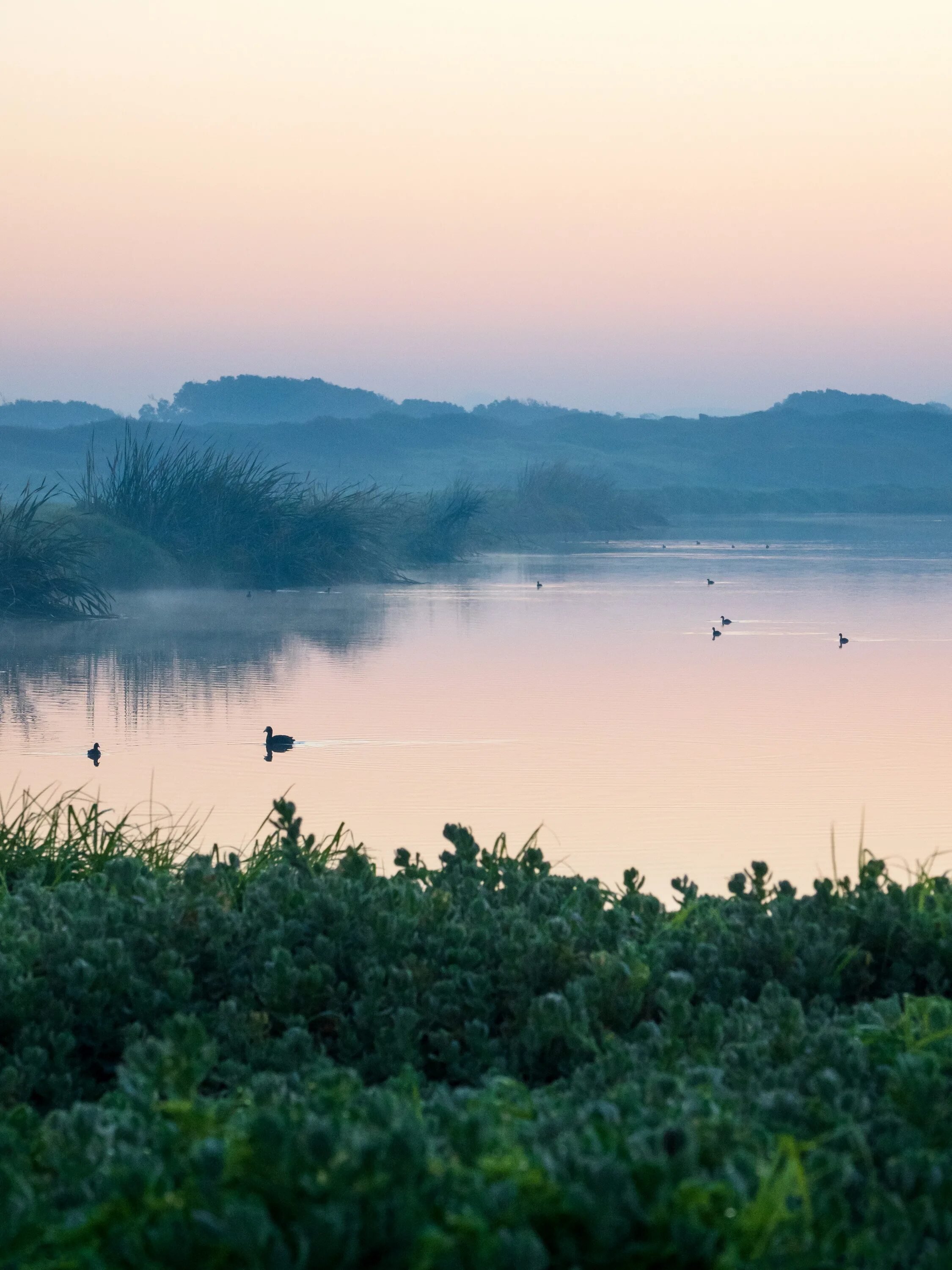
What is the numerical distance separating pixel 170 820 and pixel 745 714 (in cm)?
563

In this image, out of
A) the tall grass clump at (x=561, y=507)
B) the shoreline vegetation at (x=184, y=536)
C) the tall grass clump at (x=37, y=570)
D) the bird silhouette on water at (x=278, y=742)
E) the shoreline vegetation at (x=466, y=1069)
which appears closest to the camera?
the shoreline vegetation at (x=466, y=1069)

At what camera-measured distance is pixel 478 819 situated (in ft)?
27.7

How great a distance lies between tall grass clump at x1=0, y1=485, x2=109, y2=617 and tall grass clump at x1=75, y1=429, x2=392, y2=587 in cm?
231

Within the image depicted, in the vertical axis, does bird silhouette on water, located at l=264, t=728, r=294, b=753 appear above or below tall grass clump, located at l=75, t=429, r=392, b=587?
below

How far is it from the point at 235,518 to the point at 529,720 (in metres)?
13.5

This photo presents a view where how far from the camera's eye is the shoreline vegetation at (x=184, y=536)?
740 inches

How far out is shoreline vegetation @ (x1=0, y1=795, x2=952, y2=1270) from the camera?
2164mm

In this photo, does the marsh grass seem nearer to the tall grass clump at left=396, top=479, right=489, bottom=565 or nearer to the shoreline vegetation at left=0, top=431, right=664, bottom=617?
the shoreline vegetation at left=0, top=431, right=664, bottom=617

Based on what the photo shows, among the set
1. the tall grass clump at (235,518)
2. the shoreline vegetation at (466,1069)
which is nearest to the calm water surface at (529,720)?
the tall grass clump at (235,518)

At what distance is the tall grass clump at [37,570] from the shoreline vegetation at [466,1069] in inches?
537

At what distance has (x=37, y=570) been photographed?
1869cm

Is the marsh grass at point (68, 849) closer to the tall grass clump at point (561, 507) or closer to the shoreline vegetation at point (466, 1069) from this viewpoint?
the shoreline vegetation at point (466, 1069)

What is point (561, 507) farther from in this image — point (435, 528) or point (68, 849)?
point (68, 849)

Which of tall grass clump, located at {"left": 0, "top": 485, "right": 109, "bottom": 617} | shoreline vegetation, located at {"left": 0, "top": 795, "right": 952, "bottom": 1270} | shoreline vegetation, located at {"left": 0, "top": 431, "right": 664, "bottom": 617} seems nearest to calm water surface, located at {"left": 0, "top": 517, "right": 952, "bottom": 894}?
tall grass clump, located at {"left": 0, "top": 485, "right": 109, "bottom": 617}
